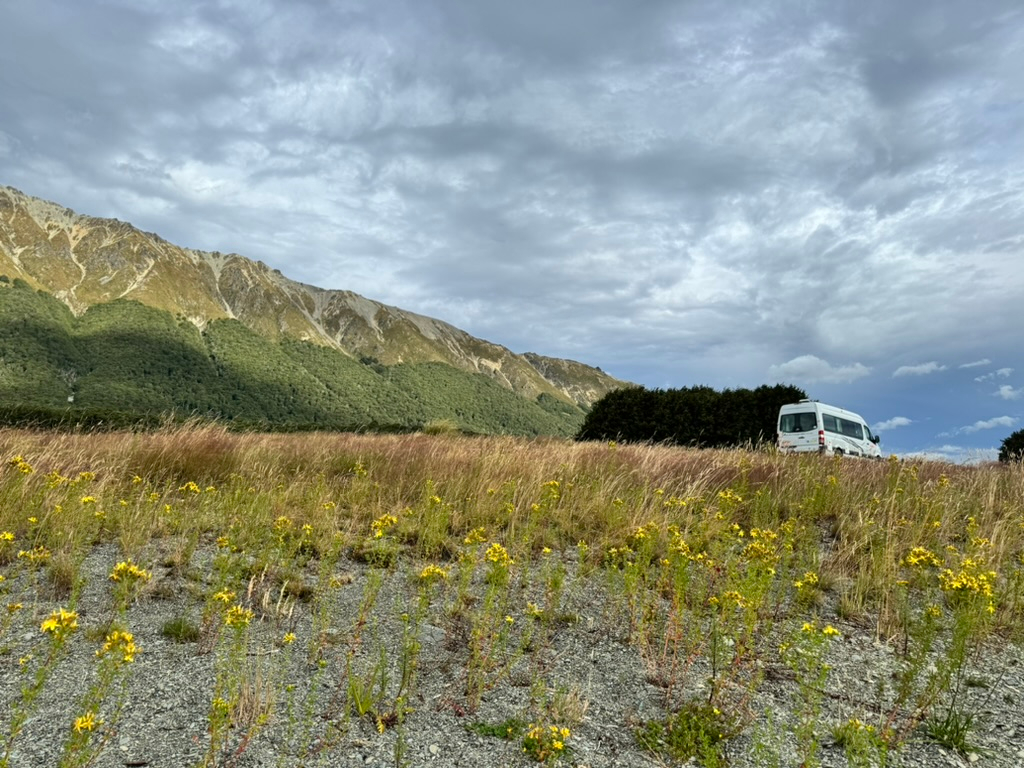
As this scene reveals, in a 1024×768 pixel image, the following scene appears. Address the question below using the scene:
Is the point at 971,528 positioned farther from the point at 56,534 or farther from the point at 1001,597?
the point at 56,534

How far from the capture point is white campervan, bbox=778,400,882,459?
18359 mm

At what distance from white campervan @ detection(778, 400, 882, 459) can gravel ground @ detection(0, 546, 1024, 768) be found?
15401 mm

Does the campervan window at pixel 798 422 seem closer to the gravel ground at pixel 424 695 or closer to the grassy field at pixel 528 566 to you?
the grassy field at pixel 528 566

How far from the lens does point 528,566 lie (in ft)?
17.2

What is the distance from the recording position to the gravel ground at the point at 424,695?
276cm

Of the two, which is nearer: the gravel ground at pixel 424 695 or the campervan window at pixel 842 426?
the gravel ground at pixel 424 695

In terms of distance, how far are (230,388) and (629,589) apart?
17853cm

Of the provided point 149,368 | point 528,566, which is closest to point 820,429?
point 528,566

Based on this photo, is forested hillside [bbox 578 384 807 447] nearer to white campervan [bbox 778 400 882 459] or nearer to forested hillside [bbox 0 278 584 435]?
white campervan [bbox 778 400 882 459]

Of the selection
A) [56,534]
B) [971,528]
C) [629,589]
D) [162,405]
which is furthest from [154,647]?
[162,405]

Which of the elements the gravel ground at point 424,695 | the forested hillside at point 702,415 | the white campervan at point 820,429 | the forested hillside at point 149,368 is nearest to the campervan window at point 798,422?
the white campervan at point 820,429

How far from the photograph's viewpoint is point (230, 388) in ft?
531

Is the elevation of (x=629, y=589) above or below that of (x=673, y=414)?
below

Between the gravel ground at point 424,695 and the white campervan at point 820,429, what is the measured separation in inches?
606
